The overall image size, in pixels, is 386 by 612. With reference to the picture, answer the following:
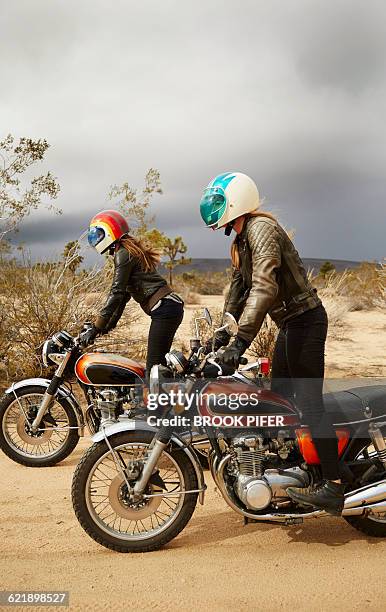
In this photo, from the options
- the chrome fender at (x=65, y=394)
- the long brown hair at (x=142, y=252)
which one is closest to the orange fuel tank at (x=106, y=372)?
the chrome fender at (x=65, y=394)

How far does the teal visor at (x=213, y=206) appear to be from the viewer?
3.89 m

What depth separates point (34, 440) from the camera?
5836 mm

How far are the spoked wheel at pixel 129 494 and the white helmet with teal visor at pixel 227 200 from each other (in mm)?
1436

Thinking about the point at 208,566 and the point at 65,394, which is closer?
the point at 208,566

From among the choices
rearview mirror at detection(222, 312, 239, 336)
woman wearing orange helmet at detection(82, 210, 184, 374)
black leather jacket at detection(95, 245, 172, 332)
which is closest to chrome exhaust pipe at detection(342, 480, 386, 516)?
rearview mirror at detection(222, 312, 239, 336)

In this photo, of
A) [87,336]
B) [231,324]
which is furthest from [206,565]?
[87,336]

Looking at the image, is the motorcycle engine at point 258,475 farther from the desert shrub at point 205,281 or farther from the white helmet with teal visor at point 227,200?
the desert shrub at point 205,281

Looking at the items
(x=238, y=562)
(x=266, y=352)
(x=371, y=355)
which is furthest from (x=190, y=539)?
(x=371, y=355)

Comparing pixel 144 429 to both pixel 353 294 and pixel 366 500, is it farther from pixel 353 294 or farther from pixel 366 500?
pixel 353 294

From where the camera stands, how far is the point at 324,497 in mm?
3789

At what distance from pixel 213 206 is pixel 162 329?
1.88 m

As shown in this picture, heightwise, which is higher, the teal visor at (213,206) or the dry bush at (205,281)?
the dry bush at (205,281)

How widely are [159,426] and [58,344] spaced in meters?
1.87

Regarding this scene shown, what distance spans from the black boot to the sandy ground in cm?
34
